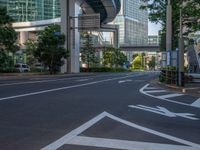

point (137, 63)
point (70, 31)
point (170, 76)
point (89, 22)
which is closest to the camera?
point (170, 76)

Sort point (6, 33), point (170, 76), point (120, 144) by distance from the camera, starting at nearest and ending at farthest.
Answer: point (120, 144) → point (170, 76) → point (6, 33)

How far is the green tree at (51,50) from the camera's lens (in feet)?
192

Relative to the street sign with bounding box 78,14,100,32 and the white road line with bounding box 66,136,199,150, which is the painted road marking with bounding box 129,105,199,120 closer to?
the white road line with bounding box 66,136,199,150

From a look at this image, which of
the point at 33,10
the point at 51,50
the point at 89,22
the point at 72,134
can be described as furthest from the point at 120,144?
the point at 33,10

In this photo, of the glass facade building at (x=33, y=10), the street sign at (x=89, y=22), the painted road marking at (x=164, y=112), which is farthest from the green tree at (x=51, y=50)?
the glass facade building at (x=33, y=10)

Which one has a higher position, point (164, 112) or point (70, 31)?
point (70, 31)

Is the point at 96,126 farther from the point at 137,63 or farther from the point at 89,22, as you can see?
the point at 137,63

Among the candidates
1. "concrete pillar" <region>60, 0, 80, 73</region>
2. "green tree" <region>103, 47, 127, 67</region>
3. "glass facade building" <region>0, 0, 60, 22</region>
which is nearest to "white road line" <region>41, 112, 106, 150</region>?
"concrete pillar" <region>60, 0, 80, 73</region>

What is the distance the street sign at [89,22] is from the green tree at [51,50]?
6260mm

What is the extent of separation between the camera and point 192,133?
9.40 meters

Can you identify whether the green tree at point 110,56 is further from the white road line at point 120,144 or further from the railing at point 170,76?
the white road line at point 120,144

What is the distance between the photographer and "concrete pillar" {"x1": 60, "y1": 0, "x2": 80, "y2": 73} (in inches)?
2721

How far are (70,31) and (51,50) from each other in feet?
41.7

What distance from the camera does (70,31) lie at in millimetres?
→ 70000
